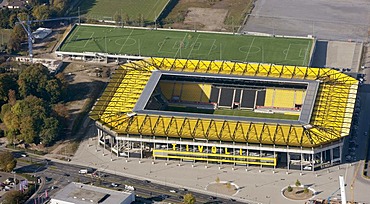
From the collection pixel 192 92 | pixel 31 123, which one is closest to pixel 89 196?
pixel 31 123

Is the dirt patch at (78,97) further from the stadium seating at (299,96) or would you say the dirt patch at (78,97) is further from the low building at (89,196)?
the stadium seating at (299,96)

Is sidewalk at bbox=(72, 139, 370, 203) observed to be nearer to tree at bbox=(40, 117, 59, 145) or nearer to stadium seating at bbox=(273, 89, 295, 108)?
tree at bbox=(40, 117, 59, 145)

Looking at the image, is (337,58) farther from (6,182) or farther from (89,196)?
(6,182)

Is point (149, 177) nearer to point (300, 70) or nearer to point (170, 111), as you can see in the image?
point (170, 111)

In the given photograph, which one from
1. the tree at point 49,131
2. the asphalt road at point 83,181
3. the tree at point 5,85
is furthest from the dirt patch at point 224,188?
the tree at point 5,85

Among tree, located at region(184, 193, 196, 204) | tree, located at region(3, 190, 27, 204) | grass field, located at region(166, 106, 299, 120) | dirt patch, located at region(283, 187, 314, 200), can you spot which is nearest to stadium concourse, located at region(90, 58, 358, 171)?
grass field, located at region(166, 106, 299, 120)
